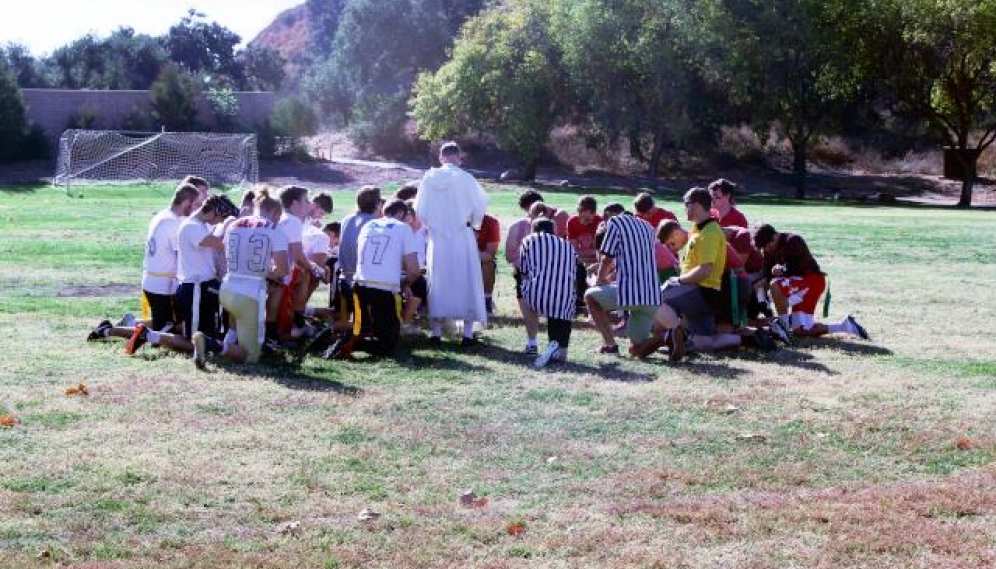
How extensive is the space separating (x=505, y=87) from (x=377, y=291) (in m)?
41.8

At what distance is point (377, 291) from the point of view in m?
11.1

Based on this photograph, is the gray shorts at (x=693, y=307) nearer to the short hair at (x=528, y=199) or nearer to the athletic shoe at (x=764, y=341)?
the athletic shoe at (x=764, y=341)

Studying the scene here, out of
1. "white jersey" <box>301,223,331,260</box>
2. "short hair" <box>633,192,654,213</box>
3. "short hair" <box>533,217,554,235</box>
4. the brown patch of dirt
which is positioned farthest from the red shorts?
the brown patch of dirt

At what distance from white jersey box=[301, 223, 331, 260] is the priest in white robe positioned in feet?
3.78

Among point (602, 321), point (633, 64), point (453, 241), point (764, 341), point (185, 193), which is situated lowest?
point (764, 341)

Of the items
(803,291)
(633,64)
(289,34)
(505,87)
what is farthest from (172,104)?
(289,34)

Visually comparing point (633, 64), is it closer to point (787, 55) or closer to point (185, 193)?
point (787, 55)

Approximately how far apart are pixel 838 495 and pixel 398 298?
5.08 meters

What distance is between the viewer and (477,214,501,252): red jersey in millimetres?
13312

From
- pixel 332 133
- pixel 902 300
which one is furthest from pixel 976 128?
pixel 902 300

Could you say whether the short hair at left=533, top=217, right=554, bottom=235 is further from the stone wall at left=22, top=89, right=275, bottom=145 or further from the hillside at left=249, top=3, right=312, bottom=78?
the hillside at left=249, top=3, right=312, bottom=78

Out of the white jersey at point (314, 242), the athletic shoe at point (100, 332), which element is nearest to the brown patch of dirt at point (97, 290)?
the athletic shoe at point (100, 332)

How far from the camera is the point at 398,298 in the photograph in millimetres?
11156

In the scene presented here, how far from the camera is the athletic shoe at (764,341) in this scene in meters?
11.5
